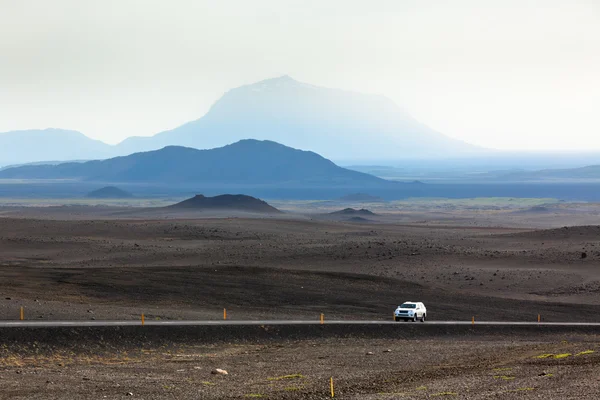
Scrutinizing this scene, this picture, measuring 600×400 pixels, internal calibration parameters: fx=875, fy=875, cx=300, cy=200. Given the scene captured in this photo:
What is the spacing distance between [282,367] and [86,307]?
1551 centimetres

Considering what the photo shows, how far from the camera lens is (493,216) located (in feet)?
544

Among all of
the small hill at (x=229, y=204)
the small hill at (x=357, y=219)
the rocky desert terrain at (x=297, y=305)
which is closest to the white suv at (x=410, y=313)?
the rocky desert terrain at (x=297, y=305)

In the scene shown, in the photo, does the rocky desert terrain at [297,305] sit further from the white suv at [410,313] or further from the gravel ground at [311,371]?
Result: the white suv at [410,313]

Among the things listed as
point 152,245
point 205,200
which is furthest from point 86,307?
point 205,200

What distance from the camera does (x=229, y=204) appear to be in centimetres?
16525

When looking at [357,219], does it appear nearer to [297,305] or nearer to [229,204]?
[229,204]

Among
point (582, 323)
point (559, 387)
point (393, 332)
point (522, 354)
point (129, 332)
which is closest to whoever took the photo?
point (559, 387)

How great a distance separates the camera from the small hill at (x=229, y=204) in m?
162

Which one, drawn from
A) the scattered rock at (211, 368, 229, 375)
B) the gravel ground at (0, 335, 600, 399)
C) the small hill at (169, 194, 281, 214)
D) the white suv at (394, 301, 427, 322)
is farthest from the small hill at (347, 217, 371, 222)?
the scattered rock at (211, 368, 229, 375)

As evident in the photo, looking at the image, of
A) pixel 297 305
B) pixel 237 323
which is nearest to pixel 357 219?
pixel 297 305

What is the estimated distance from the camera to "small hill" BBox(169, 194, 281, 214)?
162 meters

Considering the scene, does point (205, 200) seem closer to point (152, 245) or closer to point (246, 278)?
point (152, 245)

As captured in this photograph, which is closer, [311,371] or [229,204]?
[311,371]

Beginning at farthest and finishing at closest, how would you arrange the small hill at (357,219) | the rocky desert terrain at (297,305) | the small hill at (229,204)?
the small hill at (229,204) < the small hill at (357,219) < the rocky desert terrain at (297,305)
